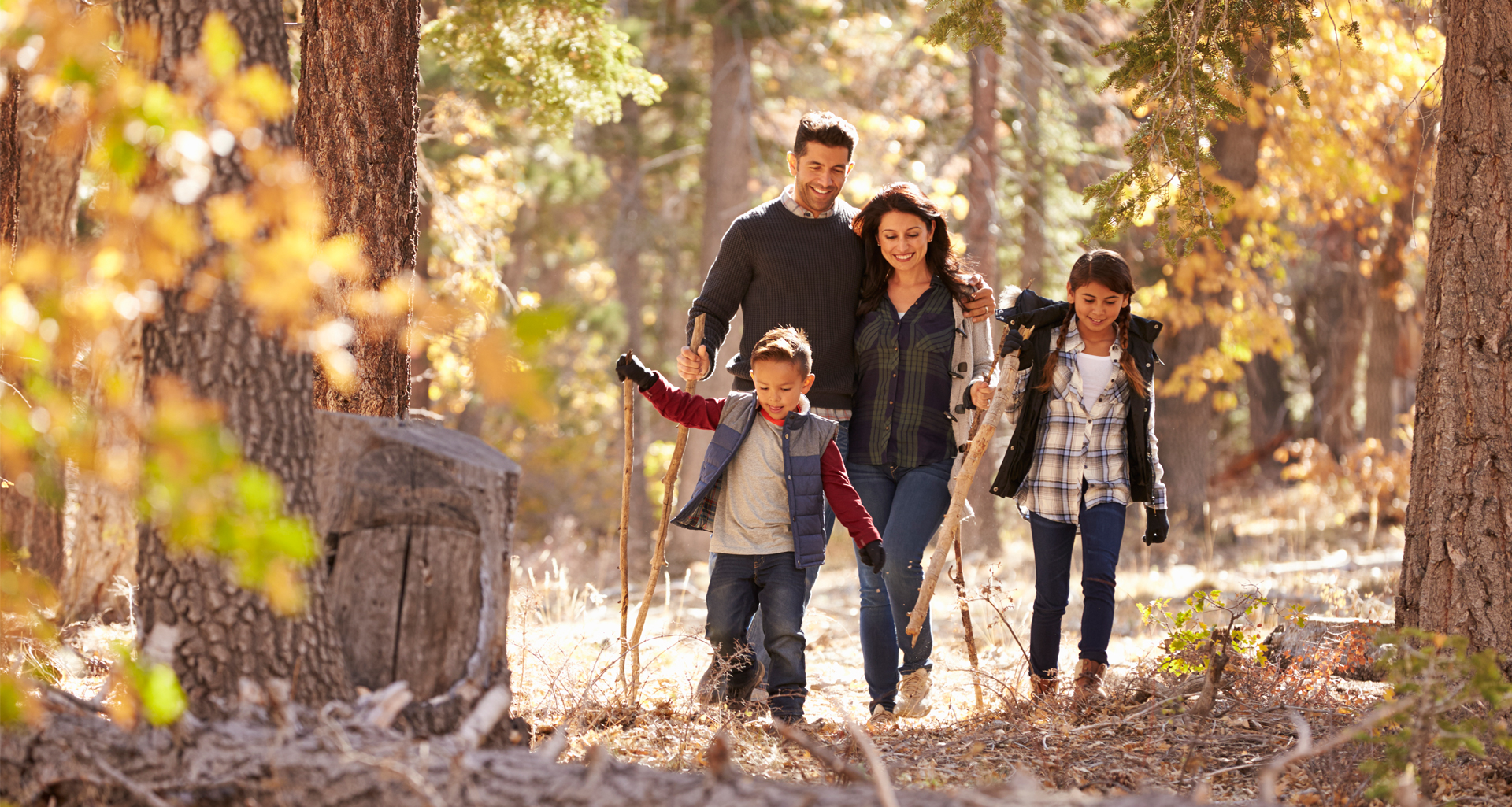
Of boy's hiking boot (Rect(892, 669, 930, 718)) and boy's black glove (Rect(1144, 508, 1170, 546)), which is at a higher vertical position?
boy's black glove (Rect(1144, 508, 1170, 546))

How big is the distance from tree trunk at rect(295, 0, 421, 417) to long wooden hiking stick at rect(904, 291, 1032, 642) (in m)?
2.07

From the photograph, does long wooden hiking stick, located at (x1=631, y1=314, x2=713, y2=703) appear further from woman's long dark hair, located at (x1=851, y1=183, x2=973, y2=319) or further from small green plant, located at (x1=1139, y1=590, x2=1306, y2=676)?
small green plant, located at (x1=1139, y1=590, x2=1306, y2=676)

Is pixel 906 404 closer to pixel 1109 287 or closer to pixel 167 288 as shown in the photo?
pixel 1109 287

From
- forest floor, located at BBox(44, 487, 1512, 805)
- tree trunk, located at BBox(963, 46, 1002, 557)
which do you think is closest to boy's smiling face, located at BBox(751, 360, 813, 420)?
forest floor, located at BBox(44, 487, 1512, 805)

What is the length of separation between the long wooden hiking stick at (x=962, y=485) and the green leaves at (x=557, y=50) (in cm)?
326

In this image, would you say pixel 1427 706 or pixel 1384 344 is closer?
pixel 1427 706

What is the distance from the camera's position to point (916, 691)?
454 cm

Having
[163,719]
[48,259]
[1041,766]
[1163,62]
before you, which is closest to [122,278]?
[48,259]

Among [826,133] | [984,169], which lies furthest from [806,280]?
[984,169]

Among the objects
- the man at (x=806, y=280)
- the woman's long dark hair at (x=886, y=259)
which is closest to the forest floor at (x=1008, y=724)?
the man at (x=806, y=280)

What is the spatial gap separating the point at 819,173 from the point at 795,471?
1253mm

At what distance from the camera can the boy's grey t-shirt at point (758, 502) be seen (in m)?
4.24

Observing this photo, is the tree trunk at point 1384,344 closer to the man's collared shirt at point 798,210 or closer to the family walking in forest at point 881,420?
the family walking in forest at point 881,420

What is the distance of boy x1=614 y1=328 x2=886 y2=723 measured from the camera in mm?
4164
